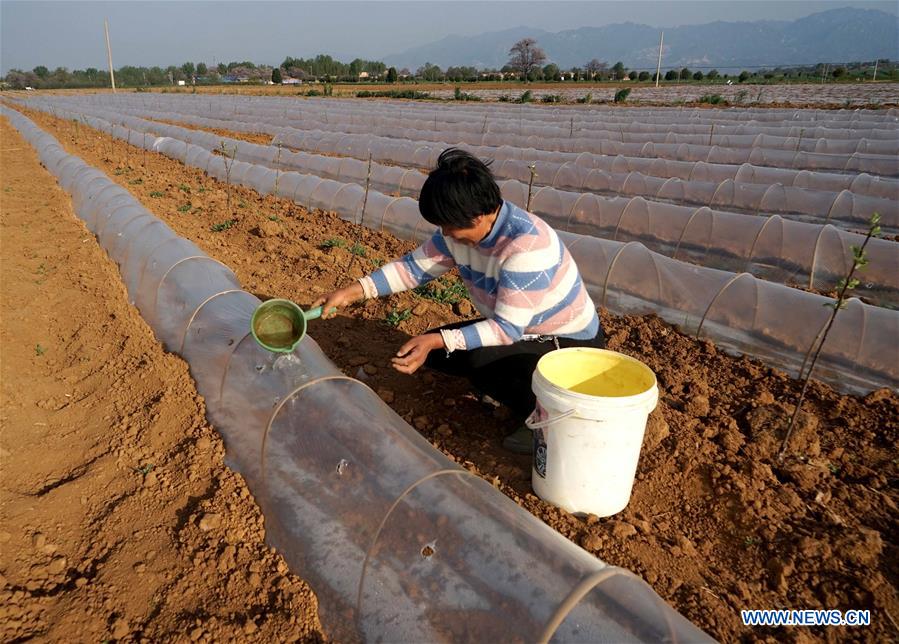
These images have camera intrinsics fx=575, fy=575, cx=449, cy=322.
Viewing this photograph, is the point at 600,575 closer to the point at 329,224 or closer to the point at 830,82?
the point at 329,224

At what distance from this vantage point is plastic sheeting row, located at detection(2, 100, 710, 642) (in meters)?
1.66

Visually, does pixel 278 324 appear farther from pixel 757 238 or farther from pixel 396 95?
pixel 396 95

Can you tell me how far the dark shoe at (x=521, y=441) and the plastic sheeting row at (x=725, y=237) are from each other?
4323 millimetres

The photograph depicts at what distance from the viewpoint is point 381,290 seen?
10.5ft

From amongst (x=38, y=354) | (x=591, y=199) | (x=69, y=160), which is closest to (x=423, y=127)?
(x=69, y=160)

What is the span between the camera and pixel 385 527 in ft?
6.68

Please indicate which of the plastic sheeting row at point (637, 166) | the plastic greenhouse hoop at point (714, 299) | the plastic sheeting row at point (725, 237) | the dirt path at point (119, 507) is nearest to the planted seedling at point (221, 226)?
the plastic sheeting row at point (725, 237)

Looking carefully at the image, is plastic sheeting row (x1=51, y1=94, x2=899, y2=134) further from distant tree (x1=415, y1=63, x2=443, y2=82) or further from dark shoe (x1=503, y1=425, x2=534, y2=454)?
distant tree (x1=415, y1=63, x2=443, y2=82)

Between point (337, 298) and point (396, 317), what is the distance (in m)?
1.48

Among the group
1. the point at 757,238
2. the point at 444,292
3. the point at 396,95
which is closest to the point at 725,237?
the point at 757,238

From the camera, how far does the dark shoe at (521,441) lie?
3018 mm

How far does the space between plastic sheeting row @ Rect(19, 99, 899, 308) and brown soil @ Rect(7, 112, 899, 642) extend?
7.20 feet

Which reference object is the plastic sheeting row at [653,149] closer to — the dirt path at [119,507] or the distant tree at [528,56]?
the dirt path at [119,507]

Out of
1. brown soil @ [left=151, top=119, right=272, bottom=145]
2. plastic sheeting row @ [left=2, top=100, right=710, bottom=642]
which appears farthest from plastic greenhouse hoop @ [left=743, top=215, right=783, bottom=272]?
brown soil @ [left=151, top=119, right=272, bottom=145]
